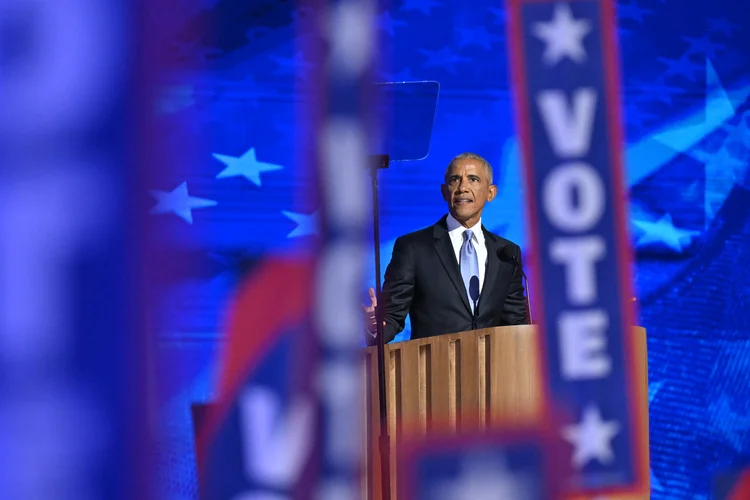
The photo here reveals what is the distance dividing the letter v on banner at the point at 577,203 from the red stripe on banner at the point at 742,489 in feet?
3.35

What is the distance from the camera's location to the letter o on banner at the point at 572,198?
3.05 m

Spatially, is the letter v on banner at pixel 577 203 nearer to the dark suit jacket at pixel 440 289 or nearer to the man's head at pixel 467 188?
the dark suit jacket at pixel 440 289

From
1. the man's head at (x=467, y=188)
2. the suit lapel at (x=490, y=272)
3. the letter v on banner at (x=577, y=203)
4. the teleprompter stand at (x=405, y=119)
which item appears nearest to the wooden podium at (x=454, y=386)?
the letter v on banner at (x=577, y=203)

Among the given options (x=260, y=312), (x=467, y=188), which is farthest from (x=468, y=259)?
(x=260, y=312)

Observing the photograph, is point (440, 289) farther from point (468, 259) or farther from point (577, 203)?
point (577, 203)

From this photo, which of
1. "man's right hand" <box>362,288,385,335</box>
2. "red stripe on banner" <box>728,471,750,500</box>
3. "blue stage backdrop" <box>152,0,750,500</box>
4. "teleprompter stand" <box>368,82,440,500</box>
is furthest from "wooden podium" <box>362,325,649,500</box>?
"red stripe on banner" <box>728,471,750,500</box>

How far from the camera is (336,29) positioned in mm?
3273

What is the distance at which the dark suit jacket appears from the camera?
8.88ft

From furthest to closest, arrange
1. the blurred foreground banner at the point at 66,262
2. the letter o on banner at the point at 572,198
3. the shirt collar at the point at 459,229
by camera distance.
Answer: the letter o on banner at the point at 572,198, the shirt collar at the point at 459,229, the blurred foreground banner at the point at 66,262

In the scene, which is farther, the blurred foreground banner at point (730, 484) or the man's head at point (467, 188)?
the blurred foreground banner at point (730, 484)

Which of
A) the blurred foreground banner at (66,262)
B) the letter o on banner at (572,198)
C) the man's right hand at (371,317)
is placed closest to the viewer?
the blurred foreground banner at (66,262)

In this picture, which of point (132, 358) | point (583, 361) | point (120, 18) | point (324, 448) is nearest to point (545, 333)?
point (583, 361)

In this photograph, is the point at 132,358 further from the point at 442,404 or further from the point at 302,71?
the point at 302,71

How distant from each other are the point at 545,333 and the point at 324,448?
2.17 ft
